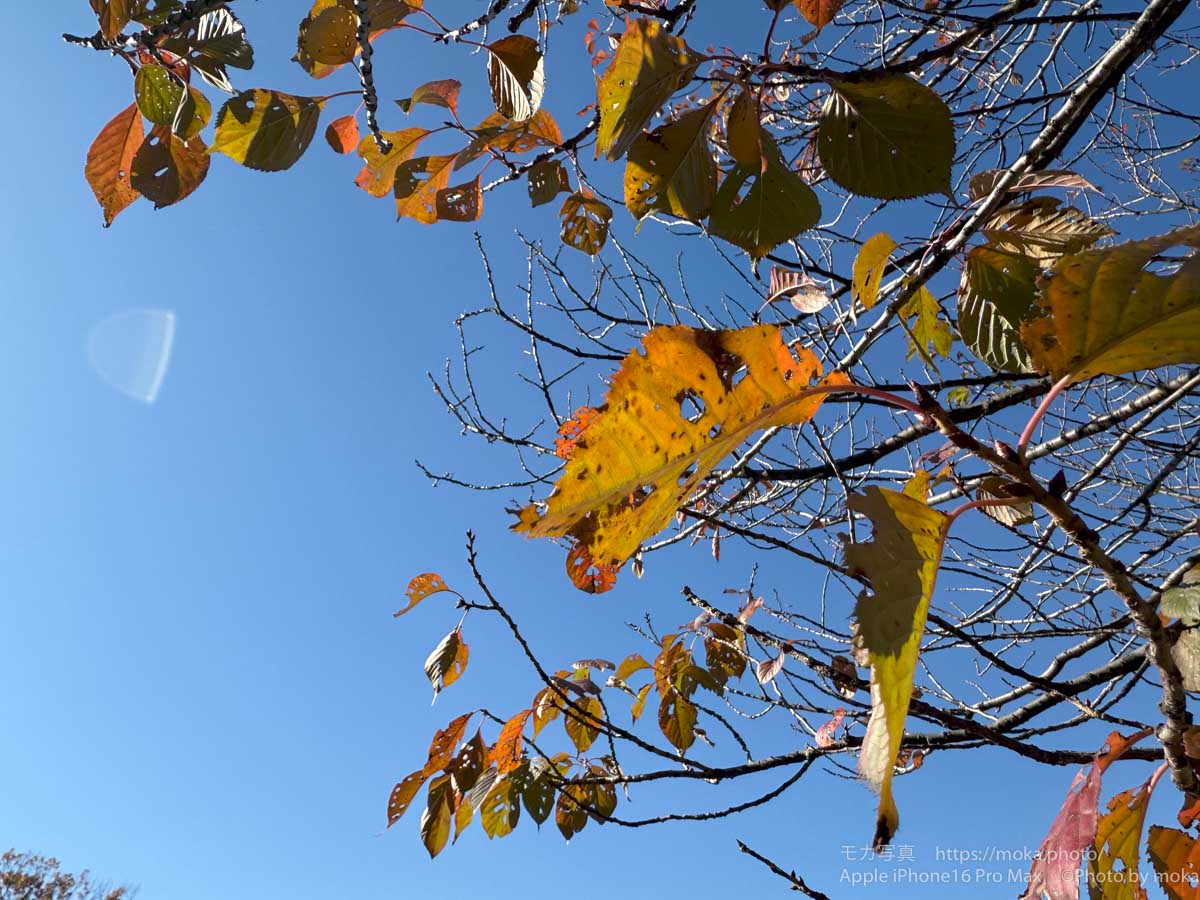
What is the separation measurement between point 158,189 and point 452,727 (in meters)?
1.41

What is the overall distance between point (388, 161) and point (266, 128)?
234 millimetres

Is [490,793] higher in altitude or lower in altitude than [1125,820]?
higher

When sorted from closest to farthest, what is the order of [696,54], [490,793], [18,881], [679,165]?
[696,54]
[679,165]
[490,793]
[18,881]

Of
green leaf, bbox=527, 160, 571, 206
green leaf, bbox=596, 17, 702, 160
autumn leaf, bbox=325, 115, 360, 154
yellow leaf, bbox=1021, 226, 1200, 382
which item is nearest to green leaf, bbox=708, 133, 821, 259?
green leaf, bbox=596, 17, 702, 160

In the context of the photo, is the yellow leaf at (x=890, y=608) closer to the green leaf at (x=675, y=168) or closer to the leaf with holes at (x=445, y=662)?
the green leaf at (x=675, y=168)

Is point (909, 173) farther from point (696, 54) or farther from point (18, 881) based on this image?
point (18, 881)

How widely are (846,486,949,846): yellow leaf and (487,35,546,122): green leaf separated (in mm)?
849

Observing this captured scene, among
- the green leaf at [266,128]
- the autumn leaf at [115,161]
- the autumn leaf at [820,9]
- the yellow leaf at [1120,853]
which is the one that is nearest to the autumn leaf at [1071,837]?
the yellow leaf at [1120,853]

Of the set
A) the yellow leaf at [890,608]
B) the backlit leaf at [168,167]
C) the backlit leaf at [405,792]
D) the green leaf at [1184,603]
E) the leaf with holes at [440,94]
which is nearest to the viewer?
the yellow leaf at [890,608]

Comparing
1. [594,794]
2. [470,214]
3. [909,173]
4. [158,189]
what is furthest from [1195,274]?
[594,794]

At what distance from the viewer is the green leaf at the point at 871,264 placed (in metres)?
0.93

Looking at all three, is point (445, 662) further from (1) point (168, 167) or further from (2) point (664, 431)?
(2) point (664, 431)

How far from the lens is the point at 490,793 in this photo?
1.84 metres

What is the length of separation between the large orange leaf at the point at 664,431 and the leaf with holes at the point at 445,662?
140cm
